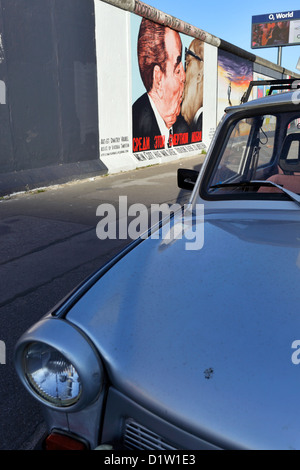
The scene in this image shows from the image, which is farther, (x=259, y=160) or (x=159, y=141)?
(x=159, y=141)

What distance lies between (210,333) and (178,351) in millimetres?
117

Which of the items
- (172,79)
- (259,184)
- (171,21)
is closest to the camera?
(259,184)

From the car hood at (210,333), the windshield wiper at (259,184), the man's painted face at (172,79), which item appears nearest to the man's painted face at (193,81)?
the man's painted face at (172,79)

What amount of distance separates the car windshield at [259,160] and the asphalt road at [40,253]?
1636 mm

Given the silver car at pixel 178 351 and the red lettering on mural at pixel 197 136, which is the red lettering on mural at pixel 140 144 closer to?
the red lettering on mural at pixel 197 136

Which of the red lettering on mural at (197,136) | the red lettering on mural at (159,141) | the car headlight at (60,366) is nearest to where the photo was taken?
the car headlight at (60,366)

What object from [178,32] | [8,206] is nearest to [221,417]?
[8,206]

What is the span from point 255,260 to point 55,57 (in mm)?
8652

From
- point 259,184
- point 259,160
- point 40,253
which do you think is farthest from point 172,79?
point 259,184

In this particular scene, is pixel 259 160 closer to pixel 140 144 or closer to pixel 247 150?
pixel 247 150

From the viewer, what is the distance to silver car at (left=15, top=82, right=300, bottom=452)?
1.00 meters

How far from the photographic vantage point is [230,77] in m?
18.8

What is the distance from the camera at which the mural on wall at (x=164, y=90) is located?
11.7 m

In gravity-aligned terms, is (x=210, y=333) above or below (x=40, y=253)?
above
